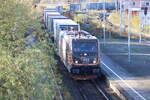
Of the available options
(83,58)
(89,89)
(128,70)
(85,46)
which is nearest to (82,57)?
(83,58)

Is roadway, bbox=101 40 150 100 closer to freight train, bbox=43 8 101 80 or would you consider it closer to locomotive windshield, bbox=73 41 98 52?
freight train, bbox=43 8 101 80

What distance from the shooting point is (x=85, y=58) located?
71.9ft

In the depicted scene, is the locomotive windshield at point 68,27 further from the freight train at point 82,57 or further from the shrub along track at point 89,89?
the freight train at point 82,57

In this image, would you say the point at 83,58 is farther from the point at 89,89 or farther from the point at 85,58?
the point at 89,89

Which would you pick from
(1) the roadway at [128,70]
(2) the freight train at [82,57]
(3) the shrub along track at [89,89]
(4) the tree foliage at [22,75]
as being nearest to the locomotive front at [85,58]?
(2) the freight train at [82,57]

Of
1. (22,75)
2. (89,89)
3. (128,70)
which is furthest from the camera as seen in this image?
→ (128,70)

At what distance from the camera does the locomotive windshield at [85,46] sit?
2209 centimetres

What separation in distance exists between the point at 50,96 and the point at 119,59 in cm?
2231

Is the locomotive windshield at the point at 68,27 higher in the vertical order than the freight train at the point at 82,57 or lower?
higher

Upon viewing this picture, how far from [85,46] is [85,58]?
0.72 m

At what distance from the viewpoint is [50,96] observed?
7945 mm

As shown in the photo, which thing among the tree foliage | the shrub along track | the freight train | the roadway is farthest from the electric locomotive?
the tree foliage

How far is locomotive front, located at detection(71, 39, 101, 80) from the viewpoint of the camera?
71.6 feet

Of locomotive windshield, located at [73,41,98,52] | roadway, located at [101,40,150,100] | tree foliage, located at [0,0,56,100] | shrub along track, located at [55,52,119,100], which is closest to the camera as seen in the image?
tree foliage, located at [0,0,56,100]
